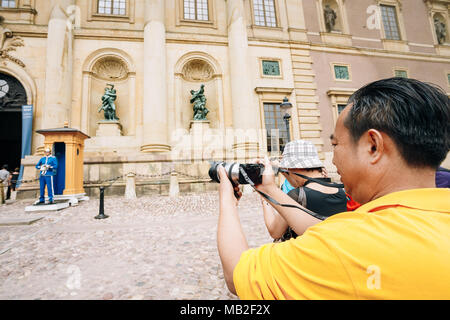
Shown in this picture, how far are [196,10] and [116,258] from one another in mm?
16778

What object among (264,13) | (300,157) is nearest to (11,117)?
(264,13)

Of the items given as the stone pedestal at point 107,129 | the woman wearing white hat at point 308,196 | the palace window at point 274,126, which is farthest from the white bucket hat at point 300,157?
the stone pedestal at point 107,129

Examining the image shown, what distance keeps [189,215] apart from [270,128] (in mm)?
10317

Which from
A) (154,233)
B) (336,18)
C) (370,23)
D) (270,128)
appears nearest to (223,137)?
(270,128)

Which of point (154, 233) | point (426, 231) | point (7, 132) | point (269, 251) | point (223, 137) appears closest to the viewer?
point (426, 231)

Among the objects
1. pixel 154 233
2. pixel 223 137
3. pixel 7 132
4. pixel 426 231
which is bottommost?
pixel 154 233

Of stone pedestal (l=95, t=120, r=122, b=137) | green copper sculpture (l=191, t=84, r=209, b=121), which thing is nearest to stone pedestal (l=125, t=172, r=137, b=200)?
stone pedestal (l=95, t=120, r=122, b=137)

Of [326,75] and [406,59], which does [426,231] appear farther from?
[406,59]

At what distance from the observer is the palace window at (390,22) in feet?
57.6

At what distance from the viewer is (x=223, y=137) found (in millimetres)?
→ 13336

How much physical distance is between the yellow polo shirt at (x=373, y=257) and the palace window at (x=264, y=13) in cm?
1783

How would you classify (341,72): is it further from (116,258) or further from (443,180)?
(116,258)

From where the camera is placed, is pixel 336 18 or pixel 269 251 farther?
pixel 336 18

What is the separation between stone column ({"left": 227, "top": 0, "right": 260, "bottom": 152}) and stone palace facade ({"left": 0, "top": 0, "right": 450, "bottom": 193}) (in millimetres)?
65
